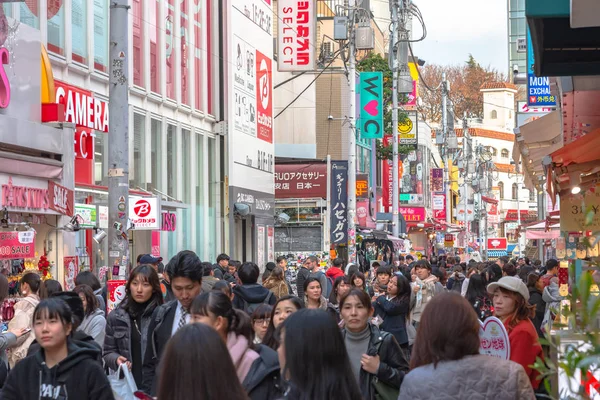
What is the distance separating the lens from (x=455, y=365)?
5.06 m

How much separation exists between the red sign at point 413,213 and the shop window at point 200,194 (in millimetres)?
36939

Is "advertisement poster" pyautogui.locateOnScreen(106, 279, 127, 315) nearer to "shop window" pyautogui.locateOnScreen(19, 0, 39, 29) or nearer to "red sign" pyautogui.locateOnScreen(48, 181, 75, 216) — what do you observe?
"red sign" pyautogui.locateOnScreen(48, 181, 75, 216)

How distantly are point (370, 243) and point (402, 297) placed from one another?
3549cm

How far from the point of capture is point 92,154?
965 inches

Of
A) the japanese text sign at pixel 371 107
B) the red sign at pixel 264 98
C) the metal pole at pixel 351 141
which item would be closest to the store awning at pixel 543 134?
the metal pole at pixel 351 141

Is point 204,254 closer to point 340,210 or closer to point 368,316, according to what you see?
point 340,210

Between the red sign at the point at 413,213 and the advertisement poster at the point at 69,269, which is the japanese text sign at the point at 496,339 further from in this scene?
the red sign at the point at 413,213

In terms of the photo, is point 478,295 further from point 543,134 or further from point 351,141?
point 351,141

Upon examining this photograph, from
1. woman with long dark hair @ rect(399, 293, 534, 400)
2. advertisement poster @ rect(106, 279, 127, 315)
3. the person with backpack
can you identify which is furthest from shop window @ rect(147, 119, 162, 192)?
woman with long dark hair @ rect(399, 293, 534, 400)

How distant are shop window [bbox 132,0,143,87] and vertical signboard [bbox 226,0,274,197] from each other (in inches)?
285

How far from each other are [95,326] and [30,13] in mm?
13896

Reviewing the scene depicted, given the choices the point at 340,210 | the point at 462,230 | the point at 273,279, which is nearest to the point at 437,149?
the point at 462,230

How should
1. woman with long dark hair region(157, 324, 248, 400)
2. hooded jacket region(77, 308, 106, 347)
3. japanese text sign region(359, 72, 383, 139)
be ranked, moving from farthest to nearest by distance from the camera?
japanese text sign region(359, 72, 383, 139), hooded jacket region(77, 308, 106, 347), woman with long dark hair region(157, 324, 248, 400)

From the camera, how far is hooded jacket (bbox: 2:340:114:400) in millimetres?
5859
